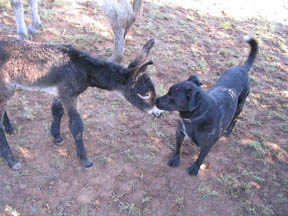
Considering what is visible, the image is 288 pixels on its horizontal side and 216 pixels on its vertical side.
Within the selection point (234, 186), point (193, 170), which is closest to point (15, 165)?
point (193, 170)

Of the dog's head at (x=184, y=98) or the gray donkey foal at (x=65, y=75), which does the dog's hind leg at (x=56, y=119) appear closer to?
the gray donkey foal at (x=65, y=75)

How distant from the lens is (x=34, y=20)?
6348 millimetres

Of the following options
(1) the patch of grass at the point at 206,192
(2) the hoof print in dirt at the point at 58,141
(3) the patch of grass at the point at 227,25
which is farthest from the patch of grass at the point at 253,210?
(3) the patch of grass at the point at 227,25

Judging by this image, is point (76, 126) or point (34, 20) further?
point (34, 20)

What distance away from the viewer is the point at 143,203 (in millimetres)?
3697

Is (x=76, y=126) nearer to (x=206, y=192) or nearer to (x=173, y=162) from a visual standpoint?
(x=173, y=162)

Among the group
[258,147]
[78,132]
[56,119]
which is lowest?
[258,147]

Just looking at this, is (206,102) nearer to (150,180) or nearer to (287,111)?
(150,180)

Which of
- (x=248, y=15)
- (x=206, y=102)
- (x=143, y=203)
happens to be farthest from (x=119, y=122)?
(x=248, y=15)

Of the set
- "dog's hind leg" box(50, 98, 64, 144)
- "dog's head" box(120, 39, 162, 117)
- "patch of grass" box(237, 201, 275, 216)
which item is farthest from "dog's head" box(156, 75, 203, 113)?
"patch of grass" box(237, 201, 275, 216)

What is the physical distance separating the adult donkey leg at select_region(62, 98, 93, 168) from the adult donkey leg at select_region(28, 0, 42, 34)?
146 inches

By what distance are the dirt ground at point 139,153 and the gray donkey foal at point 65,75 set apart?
1.91 feet

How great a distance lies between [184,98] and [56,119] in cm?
218

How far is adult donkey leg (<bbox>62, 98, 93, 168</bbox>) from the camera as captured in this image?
3611 mm
